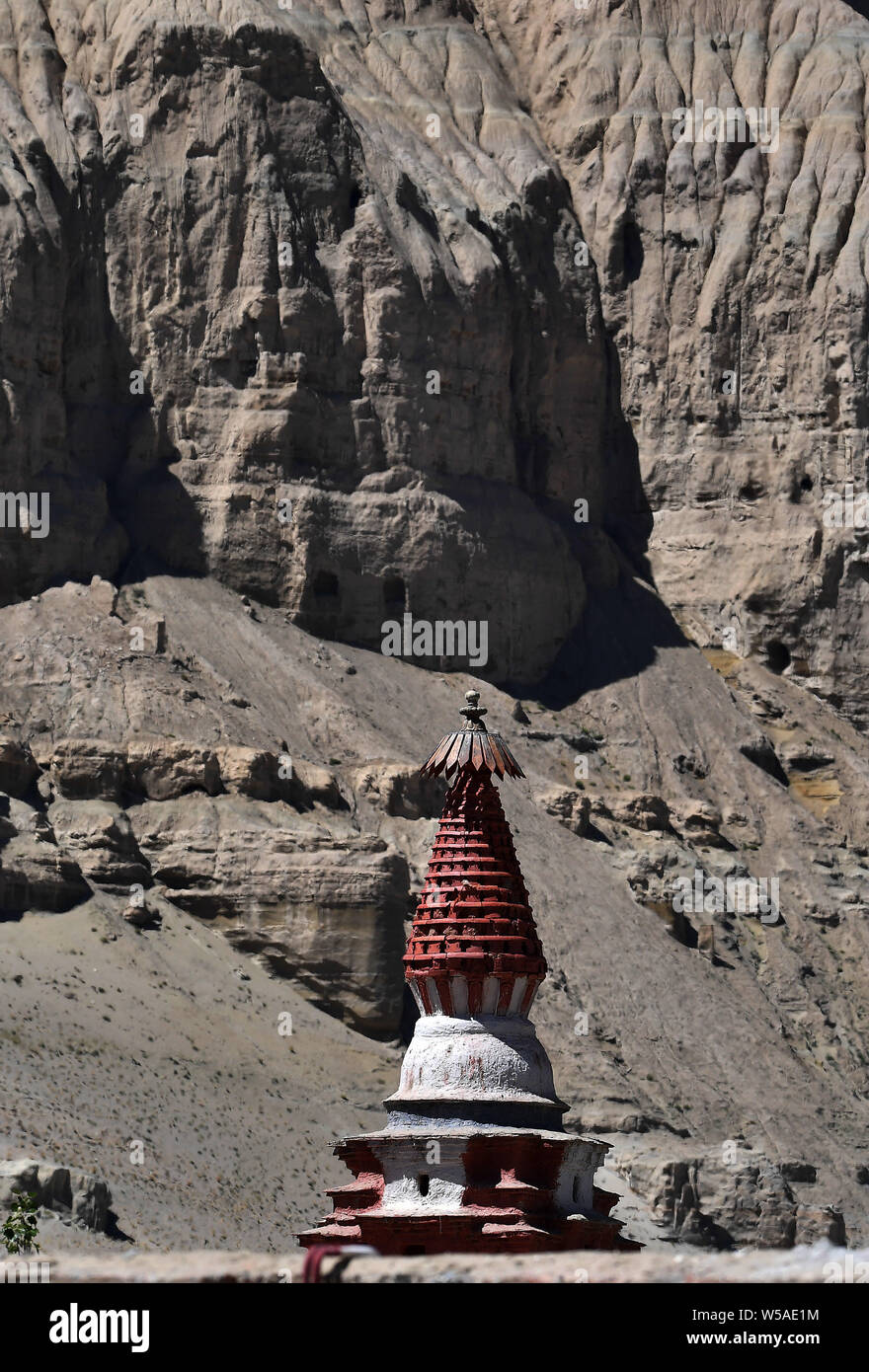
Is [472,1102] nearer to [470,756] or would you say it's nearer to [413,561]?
[470,756]

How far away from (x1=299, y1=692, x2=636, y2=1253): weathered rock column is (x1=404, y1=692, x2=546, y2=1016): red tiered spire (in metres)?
0.02

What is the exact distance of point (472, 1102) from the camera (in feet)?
110

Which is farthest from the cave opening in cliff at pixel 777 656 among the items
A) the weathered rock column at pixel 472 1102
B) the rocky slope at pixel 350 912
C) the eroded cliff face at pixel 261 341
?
the weathered rock column at pixel 472 1102

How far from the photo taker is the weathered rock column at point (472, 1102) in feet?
109

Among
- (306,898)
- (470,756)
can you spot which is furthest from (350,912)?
(470,756)

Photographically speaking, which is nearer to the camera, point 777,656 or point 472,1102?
point 472,1102

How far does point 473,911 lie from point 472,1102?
85.8 inches

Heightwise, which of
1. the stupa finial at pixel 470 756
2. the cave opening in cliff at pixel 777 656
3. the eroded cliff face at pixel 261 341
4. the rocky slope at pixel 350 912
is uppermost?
the eroded cliff face at pixel 261 341

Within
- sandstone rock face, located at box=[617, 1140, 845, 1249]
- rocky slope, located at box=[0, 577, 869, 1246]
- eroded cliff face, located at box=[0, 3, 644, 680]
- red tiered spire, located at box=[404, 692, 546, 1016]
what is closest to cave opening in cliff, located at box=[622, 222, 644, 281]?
eroded cliff face, located at box=[0, 3, 644, 680]

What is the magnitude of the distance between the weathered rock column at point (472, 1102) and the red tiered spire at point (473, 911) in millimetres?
15

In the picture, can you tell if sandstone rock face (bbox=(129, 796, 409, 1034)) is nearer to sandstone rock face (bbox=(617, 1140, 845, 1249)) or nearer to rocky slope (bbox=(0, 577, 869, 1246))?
rocky slope (bbox=(0, 577, 869, 1246))

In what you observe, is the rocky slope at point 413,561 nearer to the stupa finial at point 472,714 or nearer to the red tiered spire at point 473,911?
the stupa finial at point 472,714

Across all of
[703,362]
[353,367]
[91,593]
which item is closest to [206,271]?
[353,367]

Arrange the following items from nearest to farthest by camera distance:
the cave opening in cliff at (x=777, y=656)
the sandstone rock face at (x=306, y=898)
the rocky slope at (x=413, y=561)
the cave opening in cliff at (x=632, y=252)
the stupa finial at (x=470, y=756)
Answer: the stupa finial at (x=470, y=756) → the rocky slope at (x=413, y=561) → the sandstone rock face at (x=306, y=898) → the cave opening in cliff at (x=777, y=656) → the cave opening in cliff at (x=632, y=252)
